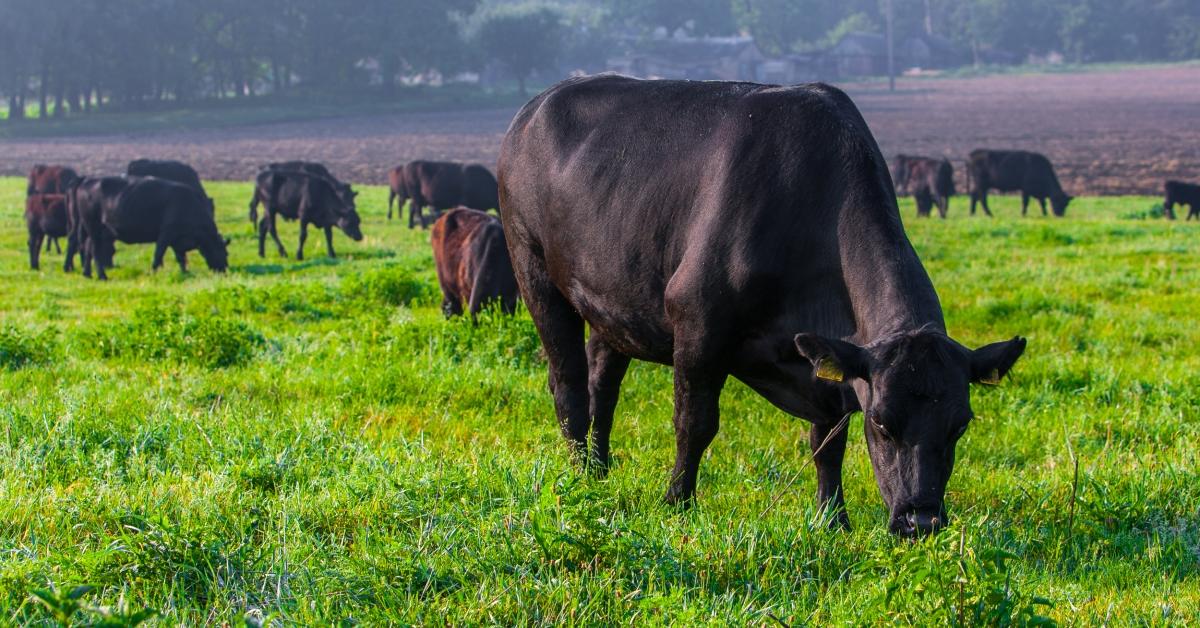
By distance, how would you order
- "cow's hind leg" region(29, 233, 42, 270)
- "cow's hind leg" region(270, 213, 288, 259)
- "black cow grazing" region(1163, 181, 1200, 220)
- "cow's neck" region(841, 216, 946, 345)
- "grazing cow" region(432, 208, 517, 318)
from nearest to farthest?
"cow's neck" region(841, 216, 946, 345), "grazing cow" region(432, 208, 517, 318), "cow's hind leg" region(29, 233, 42, 270), "cow's hind leg" region(270, 213, 288, 259), "black cow grazing" region(1163, 181, 1200, 220)

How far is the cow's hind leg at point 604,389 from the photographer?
6.21 meters

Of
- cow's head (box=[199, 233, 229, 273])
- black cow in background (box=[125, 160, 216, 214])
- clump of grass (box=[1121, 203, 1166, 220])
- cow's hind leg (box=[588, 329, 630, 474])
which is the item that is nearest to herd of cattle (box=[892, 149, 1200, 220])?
clump of grass (box=[1121, 203, 1166, 220])

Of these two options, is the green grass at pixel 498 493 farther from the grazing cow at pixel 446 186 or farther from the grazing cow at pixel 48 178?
the grazing cow at pixel 48 178

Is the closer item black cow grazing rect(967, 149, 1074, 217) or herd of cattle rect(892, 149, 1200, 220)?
herd of cattle rect(892, 149, 1200, 220)

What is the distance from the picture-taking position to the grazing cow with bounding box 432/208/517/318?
10.4 metres

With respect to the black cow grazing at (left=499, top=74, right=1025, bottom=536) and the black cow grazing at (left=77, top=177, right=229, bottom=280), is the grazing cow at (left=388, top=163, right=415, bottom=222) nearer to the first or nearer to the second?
the black cow grazing at (left=77, top=177, right=229, bottom=280)

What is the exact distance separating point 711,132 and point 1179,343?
563cm

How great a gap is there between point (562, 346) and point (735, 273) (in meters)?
1.75

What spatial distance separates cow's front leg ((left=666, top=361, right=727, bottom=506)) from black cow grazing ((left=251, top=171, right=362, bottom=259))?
15309 millimetres

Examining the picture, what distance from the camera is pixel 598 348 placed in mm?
6391

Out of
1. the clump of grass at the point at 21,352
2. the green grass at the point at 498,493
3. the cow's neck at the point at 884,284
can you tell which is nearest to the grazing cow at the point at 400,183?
the green grass at the point at 498,493

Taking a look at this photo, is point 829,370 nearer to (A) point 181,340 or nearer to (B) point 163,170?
(A) point 181,340

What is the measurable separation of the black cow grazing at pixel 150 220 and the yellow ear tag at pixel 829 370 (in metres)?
14.2

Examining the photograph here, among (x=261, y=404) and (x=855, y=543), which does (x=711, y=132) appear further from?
(x=261, y=404)
